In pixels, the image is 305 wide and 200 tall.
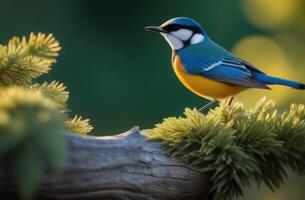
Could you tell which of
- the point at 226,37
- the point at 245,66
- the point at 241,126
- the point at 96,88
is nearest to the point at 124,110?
the point at 96,88

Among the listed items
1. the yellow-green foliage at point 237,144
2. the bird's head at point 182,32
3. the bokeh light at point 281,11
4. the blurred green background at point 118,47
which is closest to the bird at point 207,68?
the bird's head at point 182,32

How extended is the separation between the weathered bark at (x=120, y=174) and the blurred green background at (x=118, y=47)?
2165 millimetres

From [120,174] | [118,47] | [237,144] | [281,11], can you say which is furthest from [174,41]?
[118,47]

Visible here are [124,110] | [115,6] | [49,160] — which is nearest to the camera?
[49,160]

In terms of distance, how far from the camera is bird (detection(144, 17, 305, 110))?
2260 mm

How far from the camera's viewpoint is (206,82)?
7.53ft

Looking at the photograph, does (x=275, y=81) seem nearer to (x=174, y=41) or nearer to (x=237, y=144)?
(x=174, y=41)

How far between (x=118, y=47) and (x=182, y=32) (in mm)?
1859

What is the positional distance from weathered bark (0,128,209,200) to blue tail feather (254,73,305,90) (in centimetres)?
64

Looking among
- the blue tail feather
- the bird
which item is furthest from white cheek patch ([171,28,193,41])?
the blue tail feather

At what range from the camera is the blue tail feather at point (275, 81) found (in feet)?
6.66

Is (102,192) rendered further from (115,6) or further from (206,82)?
(115,6)

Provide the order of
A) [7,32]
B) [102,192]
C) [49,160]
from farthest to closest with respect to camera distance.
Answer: [7,32]
[102,192]
[49,160]

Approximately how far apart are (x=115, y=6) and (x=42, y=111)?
3729mm
